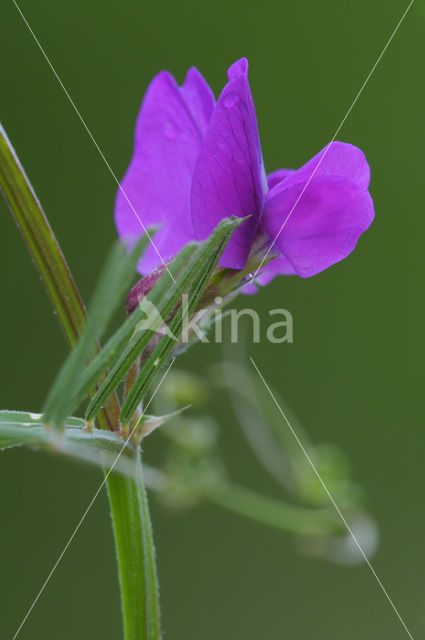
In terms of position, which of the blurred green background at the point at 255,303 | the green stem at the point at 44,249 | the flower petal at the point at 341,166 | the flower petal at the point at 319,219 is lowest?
the blurred green background at the point at 255,303

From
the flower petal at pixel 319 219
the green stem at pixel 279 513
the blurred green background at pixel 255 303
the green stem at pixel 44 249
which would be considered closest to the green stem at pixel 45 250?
the green stem at pixel 44 249

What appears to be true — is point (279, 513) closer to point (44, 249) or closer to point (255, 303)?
point (44, 249)

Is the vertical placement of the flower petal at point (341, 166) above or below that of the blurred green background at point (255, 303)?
above

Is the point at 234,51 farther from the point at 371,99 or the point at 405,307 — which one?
the point at 405,307

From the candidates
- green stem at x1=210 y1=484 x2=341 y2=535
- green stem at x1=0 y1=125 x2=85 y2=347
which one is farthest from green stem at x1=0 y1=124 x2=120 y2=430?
green stem at x1=210 y1=484 x2=341 y2=535

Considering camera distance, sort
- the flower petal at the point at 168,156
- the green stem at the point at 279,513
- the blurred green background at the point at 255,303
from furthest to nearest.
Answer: the blurred green background at the point at 255,303, the green stem at the point at 279,513, the flower petal at the point at 168,156

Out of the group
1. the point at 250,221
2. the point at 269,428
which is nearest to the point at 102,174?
the point at 269,428

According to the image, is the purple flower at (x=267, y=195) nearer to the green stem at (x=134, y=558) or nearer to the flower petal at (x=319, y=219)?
the flower petal at (x=319, y=219)
